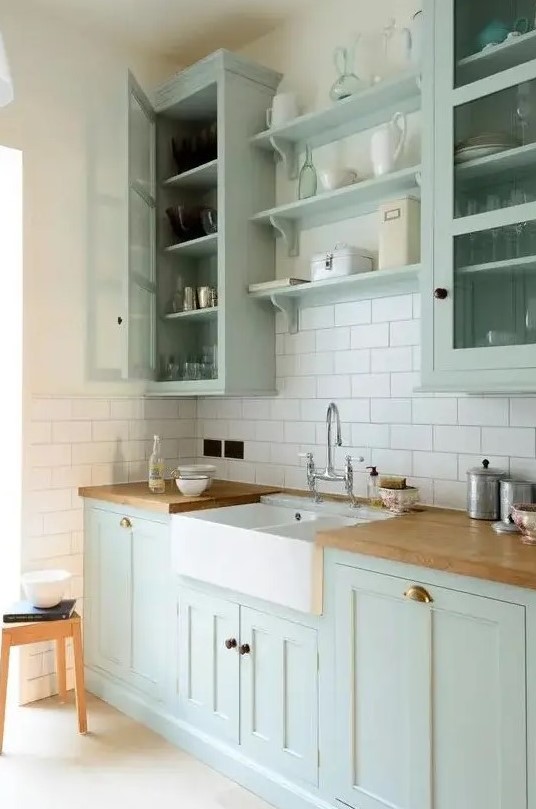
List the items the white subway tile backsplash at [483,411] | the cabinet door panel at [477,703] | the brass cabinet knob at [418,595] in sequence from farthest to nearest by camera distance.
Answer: the white subway tile backsplash at [483,411]
the brass cabinet knob at [418,595]
the cabinet door panel at [477,703]

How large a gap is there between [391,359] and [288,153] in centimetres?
106

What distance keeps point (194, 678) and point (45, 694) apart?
952 millimetres

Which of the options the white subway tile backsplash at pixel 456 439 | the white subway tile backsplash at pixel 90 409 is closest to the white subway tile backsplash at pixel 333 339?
the white subway tile backsplash at pixel 456 439

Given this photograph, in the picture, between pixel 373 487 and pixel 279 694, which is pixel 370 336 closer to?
pixel 373 487

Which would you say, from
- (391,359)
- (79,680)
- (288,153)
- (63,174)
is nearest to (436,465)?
(391,359)

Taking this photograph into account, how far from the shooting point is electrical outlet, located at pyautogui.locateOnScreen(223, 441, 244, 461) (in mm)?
3484

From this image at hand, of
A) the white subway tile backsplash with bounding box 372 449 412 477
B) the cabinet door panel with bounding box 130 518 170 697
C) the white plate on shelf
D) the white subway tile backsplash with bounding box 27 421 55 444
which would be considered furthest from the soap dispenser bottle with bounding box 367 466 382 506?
the white subway tile backsplash with bounding box 27 421 55 444

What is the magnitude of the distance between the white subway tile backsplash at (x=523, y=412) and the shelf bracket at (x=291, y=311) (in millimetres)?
1088

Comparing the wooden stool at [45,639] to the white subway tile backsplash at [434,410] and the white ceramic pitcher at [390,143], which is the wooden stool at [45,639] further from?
the white ceramic pitcher at [390,143]

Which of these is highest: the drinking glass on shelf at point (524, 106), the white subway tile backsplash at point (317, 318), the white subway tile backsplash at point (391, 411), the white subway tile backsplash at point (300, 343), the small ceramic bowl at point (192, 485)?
the drinking glass on shelf at point (524, 106)

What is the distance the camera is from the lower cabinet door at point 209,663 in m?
2.46

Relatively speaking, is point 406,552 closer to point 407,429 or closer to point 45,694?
point 407,429

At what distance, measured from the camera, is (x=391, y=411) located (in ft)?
9.20

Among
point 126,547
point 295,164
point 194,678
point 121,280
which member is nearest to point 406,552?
point 194,678
